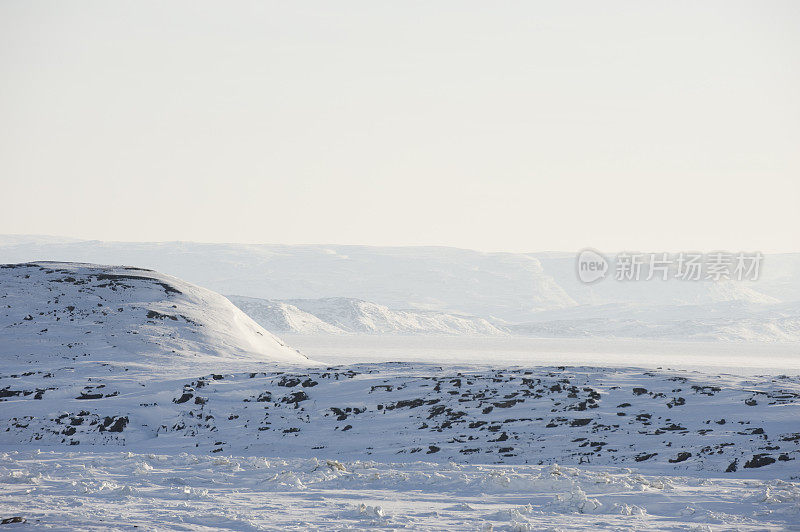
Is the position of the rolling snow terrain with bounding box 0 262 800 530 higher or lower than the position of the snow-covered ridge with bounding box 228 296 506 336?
higher

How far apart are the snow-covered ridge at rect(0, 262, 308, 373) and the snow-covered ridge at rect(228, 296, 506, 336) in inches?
3732

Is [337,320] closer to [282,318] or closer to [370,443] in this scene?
[282,318]

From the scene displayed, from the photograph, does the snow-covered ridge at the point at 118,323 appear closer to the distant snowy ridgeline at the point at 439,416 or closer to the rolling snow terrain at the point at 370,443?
the rolling snow terrain at the point at 370,443

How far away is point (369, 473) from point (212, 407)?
923 cm

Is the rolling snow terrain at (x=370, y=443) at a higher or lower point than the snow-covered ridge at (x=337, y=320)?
higher

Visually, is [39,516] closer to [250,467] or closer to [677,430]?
[250,467]

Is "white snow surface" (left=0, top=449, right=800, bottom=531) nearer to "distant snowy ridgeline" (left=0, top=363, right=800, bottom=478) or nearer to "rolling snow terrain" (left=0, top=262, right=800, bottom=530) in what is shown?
"rolling snow terrain" (left=0, top=262, right=800, bottom=530)

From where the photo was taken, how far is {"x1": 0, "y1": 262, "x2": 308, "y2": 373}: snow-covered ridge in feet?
104

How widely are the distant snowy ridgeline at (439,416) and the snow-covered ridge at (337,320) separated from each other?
116 m

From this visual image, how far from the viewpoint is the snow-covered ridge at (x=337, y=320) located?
497 ft

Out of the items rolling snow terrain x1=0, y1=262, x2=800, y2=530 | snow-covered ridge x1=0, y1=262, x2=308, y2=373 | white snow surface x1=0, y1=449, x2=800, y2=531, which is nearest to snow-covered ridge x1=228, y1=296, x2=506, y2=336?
snow-covered ridge x1=0, y1=262, x2=308, y2=373

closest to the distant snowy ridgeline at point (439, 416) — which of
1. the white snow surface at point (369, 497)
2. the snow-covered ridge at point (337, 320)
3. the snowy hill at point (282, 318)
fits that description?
the white snow surface at point (369, 497)

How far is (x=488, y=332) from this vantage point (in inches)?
7421

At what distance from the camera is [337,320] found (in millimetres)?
178750
